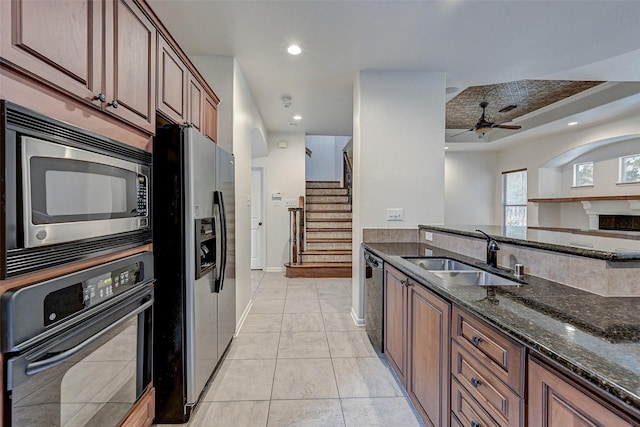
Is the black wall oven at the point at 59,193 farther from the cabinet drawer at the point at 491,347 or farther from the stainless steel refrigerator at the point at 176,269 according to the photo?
the cabinet drawer at the point at 491,347

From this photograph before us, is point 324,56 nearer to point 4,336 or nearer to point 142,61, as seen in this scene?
point 142,61

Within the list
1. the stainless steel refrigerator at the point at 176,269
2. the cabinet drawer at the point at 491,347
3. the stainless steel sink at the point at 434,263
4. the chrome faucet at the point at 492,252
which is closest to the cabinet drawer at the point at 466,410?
the cabinet drawer at the point at 491,347

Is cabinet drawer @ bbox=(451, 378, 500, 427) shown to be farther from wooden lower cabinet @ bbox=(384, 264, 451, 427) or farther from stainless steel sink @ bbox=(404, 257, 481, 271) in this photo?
stainless steel sink @ bbox=(404, 257, 481, 271)

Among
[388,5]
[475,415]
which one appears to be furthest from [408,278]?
[388,5]

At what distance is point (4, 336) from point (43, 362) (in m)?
0.15

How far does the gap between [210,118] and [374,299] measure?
216 cm

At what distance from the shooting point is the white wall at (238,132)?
9.43ft

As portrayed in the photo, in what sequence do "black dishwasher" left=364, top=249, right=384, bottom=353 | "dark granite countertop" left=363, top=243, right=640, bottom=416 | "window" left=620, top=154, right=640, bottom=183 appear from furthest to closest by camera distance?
"window" left=620, top=154, right=640, bottom=183
"black dishwasher" left=364, top=249, right=384, bottom=353
"dark granite countertop" left=363, top=243, right=640, bottom=416

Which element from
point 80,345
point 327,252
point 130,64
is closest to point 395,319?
point 80,345

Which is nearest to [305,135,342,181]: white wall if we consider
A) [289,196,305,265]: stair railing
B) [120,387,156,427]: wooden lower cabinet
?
[289,196,305,265]: stair railing

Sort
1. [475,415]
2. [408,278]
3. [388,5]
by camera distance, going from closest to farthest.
Answer: [475,415] < [408,278] < [388,5]

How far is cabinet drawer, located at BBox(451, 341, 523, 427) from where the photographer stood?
995 millimetres

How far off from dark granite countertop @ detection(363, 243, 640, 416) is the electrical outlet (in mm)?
1602

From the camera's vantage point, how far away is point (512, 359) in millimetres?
1001
